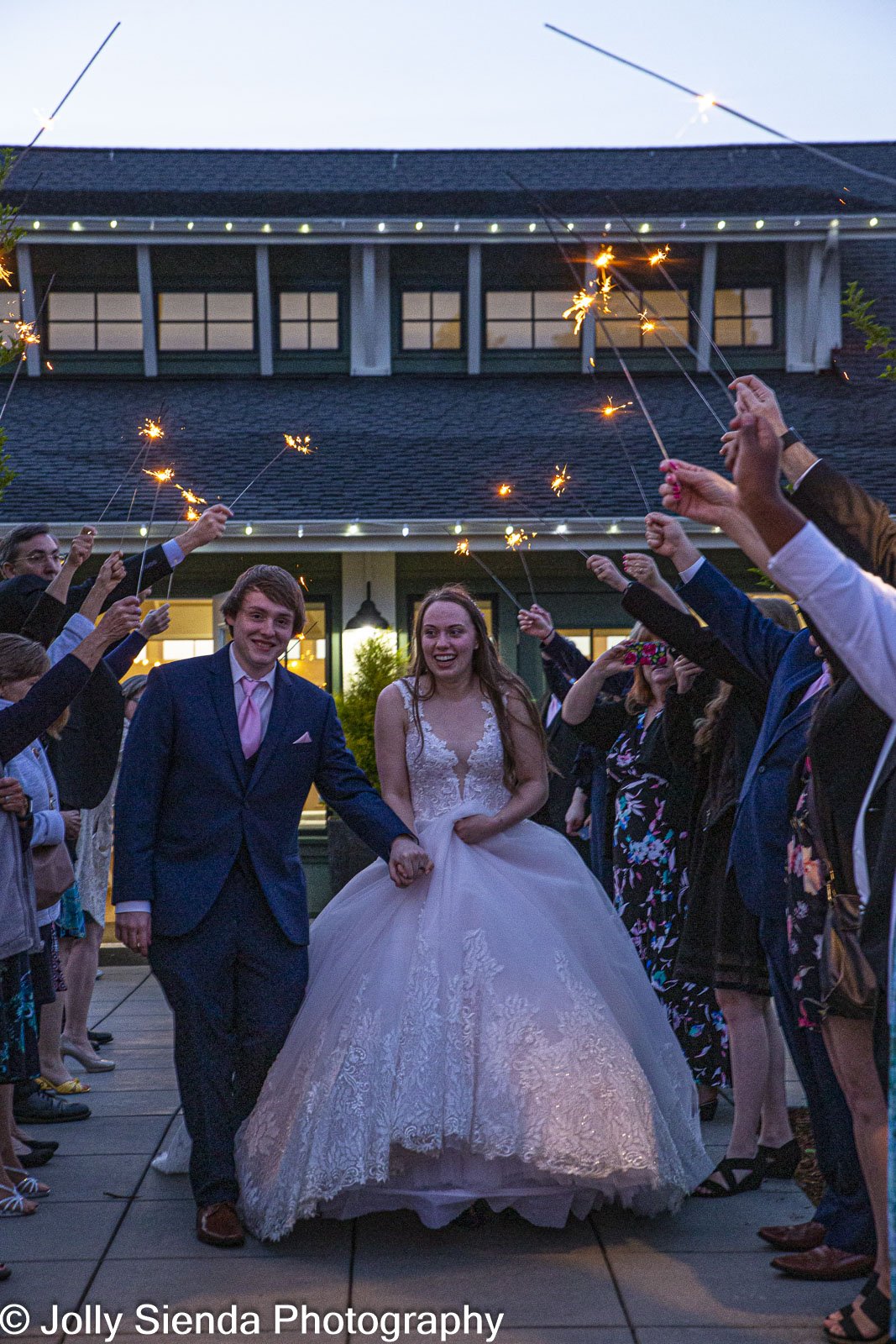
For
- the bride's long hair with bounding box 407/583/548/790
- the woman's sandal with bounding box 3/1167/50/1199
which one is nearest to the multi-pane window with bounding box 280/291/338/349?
the bride's long hair with bounding box 407/583/548/790

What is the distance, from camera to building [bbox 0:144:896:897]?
42.2 ft

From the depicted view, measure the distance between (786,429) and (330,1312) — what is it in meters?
2.76

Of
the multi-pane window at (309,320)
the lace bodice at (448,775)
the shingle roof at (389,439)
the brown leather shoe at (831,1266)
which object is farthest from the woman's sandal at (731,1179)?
the multi-pane window at (309,320)

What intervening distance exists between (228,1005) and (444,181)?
13.1 meters

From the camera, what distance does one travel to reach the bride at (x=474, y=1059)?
4449mm

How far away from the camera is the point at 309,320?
14.9 meters

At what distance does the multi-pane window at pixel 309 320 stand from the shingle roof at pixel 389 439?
1.62ft

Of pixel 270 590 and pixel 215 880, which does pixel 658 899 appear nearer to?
pixel 215 880

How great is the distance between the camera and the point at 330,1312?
13.1ft

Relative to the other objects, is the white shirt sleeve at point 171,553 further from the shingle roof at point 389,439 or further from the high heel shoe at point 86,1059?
the shingle roof at point 389,439

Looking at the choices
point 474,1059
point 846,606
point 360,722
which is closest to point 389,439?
point 360,722

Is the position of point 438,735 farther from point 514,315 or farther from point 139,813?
point 514,315

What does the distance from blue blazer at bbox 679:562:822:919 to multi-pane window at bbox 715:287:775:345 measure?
10.7 metres

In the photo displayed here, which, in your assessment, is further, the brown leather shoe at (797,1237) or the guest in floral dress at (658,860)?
the guest in floral dress at (658,860)
